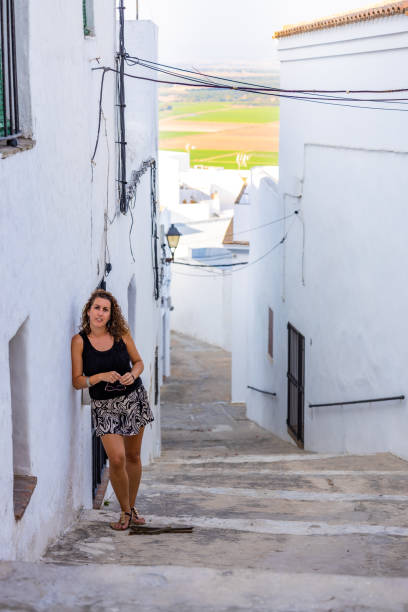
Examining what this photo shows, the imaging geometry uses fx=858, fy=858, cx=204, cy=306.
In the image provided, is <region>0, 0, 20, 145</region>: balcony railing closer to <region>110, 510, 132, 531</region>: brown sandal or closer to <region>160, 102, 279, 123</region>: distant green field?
<region>110, 510, 132, 531</region>: brown sandal

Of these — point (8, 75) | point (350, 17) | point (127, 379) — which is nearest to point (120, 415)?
point (127, 379)

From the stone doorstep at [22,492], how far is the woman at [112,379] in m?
1.08

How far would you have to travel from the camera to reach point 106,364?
5.40m

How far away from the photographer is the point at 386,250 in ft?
32.2

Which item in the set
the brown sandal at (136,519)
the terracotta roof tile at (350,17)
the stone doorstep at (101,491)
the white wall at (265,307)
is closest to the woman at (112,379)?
the brown sandal at (136,519)

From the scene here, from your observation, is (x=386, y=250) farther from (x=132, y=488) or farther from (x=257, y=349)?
(x=257, y=349)

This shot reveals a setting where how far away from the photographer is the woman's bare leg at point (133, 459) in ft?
18.8

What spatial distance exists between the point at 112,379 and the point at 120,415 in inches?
11.6

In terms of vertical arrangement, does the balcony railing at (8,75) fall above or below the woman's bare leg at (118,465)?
above

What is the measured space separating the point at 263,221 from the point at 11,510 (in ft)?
41.4

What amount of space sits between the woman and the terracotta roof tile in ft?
18.1

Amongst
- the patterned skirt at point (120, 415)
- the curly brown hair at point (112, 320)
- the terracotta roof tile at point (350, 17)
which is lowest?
the patterned skirt at point (120, 415)

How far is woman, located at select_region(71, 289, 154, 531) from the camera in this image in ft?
17.7

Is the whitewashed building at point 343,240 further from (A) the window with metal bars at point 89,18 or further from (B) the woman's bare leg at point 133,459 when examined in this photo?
(B) the woman's bare leg at point 133,459
